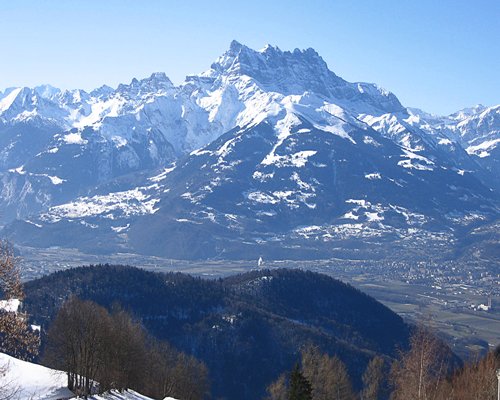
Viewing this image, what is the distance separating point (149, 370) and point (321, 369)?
66.5 ft

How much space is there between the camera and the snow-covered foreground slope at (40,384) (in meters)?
63.8

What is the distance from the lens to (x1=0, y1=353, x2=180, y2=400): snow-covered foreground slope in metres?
63.8

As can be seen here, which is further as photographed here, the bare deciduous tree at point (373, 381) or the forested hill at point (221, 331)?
the forested hill at point (221, 331)

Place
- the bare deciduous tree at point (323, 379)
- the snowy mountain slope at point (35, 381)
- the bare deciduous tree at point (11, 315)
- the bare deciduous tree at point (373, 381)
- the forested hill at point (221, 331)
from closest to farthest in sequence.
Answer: the bare deciduous tree at point (11, 315), the snowy mountain slope at point (35, 381), the bare deciduous tree at point (323, 379), the bare deciduous tree at point (373, 381), the forested hill at point (221, 331)

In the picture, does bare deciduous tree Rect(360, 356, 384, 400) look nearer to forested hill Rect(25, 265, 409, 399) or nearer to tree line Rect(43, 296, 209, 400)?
tree line Rect(43, 296, 209, 400)

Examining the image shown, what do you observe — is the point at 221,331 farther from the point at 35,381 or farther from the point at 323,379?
the point at 35,381

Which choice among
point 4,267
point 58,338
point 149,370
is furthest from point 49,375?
point 4,267

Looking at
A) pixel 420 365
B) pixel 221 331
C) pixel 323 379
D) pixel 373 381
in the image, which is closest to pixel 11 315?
pixel 420 365

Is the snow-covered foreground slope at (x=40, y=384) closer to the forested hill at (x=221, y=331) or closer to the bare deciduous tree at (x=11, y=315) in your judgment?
the bare deciduous tree at (x=11, y=315)

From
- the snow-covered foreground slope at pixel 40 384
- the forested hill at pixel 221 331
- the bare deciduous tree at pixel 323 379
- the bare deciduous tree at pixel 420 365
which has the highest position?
the bare deciduous tree at pixel 420 365

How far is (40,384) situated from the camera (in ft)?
221

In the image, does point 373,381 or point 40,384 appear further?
point 373,381

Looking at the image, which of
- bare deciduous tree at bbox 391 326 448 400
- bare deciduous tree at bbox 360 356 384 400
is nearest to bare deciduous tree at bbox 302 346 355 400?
bare deciduous tree at bbox 360 356 384 400

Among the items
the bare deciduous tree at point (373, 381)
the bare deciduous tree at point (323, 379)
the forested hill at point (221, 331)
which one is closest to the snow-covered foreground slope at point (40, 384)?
the bare deciduous tree at point (323, 379)
